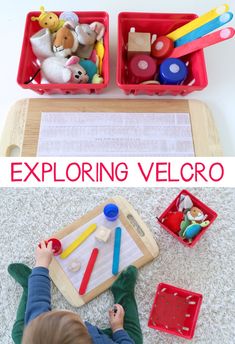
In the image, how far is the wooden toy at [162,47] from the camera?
863 mm

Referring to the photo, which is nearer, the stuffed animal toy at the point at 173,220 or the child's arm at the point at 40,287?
the child's arm at the point at 40,287

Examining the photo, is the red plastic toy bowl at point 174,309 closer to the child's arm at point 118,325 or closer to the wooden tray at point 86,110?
the child's arm at point 118,325

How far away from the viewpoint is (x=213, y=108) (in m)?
0.86

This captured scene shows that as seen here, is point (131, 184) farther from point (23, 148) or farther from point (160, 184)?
point (23, 148)

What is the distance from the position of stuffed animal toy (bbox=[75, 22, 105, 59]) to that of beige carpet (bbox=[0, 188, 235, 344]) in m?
0.34

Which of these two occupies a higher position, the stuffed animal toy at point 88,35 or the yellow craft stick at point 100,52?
the stuffed animal toy at point 88,35

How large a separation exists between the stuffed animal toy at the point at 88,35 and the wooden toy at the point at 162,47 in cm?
13

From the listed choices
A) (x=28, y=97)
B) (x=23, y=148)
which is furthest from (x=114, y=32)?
(x=23, y=148)

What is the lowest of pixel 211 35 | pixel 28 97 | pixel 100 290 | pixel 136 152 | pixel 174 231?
pixel 100 290

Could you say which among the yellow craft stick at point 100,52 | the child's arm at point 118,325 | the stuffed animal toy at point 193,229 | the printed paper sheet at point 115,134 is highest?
the yellow craft stick at point 100,52

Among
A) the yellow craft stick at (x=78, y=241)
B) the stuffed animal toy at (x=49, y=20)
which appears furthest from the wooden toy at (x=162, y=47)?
the yellow craft stick at (x=78, y=241)

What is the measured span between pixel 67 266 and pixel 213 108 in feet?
1.64

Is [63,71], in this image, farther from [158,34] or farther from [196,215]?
[196,215]

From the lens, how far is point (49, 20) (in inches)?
33.9
